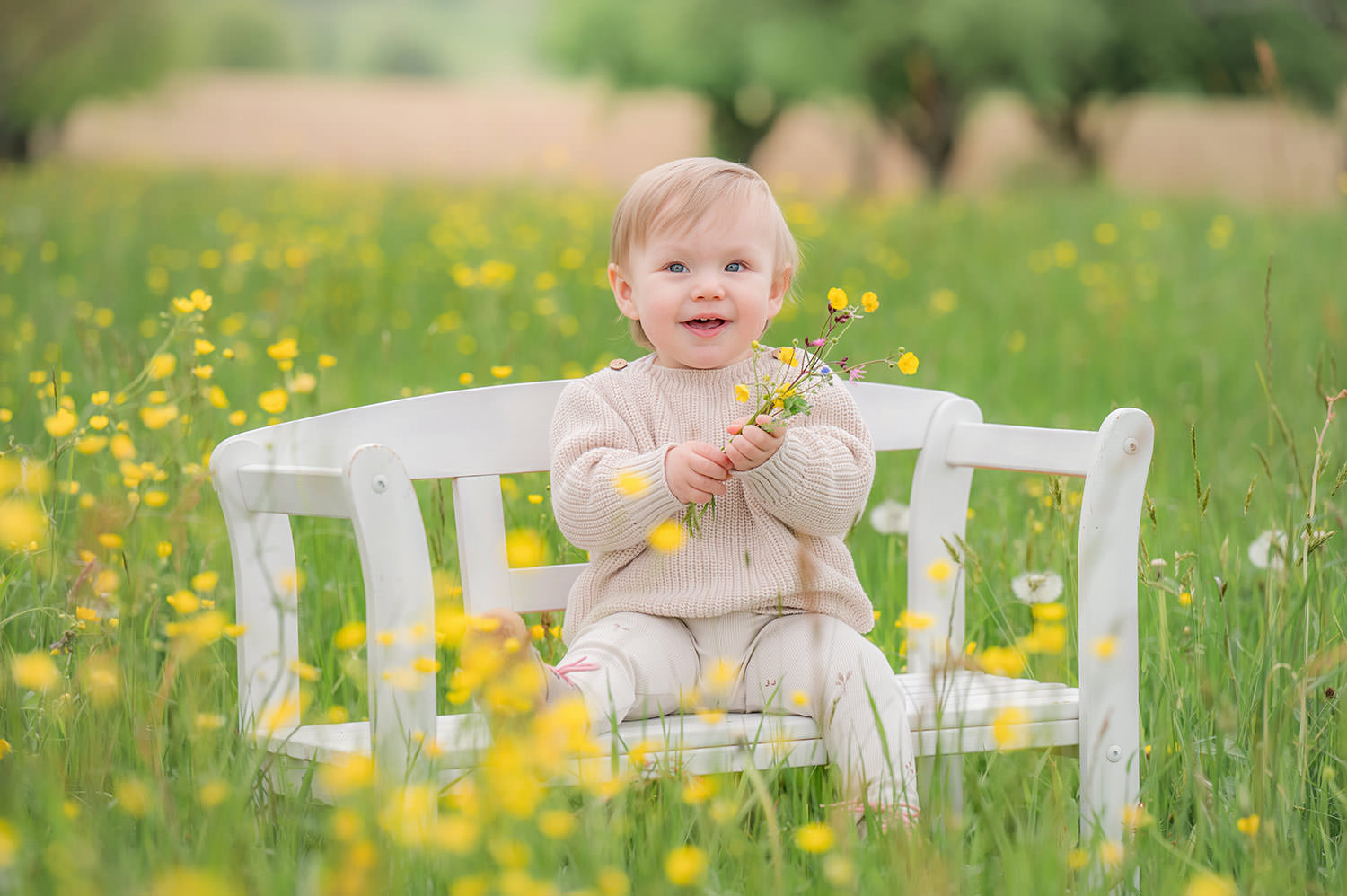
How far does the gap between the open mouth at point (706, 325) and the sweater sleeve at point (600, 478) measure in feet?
0.55

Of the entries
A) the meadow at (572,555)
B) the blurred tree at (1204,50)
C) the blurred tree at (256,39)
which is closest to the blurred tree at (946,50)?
the blurred tree at (1204,50)

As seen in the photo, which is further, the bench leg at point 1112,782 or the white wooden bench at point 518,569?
the bench leg at point 1112,782

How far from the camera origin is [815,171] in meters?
22.3

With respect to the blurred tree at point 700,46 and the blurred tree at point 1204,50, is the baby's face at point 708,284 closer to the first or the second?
the blurred tree at point 700,46

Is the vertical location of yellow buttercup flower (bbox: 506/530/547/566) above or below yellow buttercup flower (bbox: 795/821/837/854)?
above

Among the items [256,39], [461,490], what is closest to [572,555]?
[461,490]

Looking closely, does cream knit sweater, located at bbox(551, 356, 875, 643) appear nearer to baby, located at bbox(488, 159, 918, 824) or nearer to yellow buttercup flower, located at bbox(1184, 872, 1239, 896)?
baby, located at bbox(488, 159, 918, 824)

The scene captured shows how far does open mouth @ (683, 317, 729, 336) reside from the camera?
186cm

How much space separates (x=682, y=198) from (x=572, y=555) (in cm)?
69

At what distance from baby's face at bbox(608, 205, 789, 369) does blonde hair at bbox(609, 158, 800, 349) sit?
1 centimetres

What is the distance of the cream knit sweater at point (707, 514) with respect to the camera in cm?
173

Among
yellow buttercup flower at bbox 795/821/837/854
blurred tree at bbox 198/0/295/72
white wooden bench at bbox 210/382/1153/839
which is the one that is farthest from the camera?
blurred tree at bbox 198/0/295/72

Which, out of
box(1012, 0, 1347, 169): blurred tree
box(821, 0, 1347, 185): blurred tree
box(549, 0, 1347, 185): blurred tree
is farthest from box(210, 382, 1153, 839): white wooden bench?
box(1012, 0, 1347, 169): blurred tree

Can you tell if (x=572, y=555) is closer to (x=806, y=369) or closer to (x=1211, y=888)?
(x=806, y=369)
